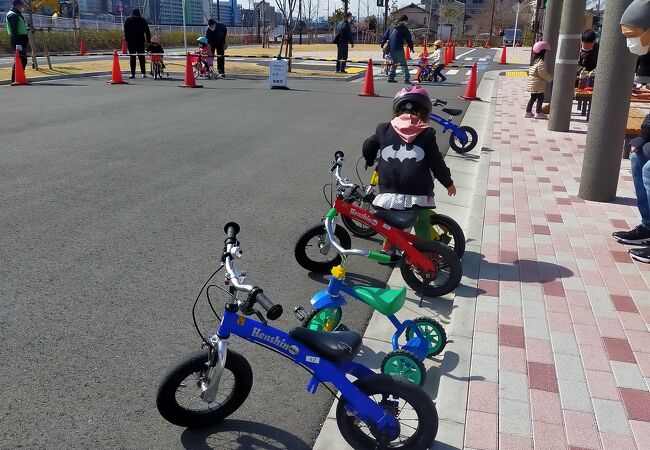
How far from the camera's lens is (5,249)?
16.0 ft

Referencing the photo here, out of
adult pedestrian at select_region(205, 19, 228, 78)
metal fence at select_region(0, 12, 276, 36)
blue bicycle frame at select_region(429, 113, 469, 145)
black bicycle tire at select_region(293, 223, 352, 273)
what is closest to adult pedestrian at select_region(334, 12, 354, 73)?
adult pedestrian at select_region(205, 19, 228, 78)

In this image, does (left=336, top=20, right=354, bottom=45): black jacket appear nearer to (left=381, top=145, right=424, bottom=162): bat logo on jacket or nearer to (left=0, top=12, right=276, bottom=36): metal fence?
(left=381, top=145, right=424, bottom=162): bat logo on jacket

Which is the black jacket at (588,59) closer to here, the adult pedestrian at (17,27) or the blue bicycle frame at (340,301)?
the blue bicycle frame at (340,301)

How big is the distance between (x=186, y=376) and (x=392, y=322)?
4.14ft

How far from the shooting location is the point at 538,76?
39.0 feet

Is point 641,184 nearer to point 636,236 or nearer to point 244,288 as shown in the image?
point 636,236

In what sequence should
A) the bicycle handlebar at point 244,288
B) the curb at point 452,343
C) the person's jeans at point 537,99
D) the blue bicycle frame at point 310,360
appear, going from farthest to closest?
the person's jeans at point 537,99 → the curb at point 452,343 → the blue bicycle frame at point 310,360 → the bicycle handlebar at point 244,288

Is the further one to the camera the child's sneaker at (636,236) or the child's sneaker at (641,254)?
the child's sneaker at (636,236)

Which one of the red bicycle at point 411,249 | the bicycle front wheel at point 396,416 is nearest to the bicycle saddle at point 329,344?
the bicycle front wheel at point 396,416

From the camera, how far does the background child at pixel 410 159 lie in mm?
4348

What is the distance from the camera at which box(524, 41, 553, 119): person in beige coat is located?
11.7 m

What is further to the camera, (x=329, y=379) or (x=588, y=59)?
(x=588, y=59)

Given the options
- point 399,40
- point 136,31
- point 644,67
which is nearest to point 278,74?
point 399,40

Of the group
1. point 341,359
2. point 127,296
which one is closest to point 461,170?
point 127,296
